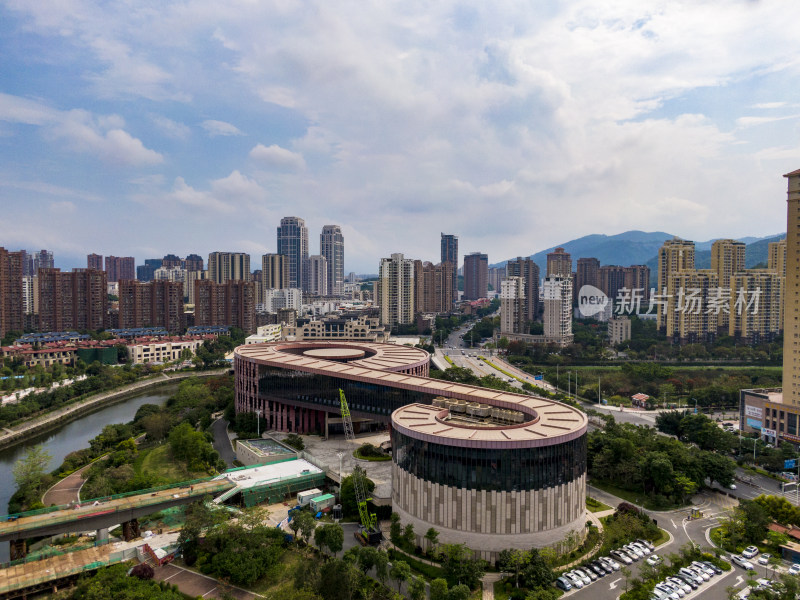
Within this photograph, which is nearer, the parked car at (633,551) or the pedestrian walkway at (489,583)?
the pedestrian walkway at (489,583)

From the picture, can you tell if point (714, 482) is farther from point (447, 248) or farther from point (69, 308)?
point (447, 248)

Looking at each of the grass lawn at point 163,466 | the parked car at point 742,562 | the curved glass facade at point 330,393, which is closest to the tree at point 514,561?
the parked car at point 742,562

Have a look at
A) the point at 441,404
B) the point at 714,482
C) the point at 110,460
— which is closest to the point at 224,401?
the point at 110,460

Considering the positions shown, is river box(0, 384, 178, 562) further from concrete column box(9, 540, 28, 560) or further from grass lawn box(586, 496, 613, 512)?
grass lawn box(586, 496, 613, 512)

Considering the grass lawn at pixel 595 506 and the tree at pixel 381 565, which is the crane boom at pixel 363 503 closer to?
the tree at pixel 381 565

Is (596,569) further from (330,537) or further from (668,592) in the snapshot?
(330,537)

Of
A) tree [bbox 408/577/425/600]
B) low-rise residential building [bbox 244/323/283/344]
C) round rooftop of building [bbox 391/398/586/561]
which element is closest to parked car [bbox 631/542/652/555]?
round rooftop of building [bbox 391/398/586/561]
